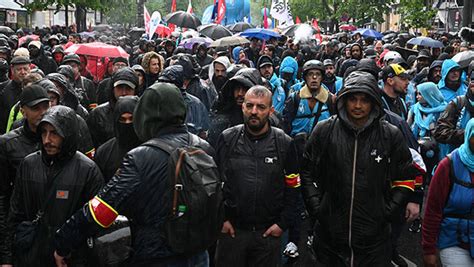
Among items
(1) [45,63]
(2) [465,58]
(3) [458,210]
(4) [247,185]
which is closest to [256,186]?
(4) [247,185]

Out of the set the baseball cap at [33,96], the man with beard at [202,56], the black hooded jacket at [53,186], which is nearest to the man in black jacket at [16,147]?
the baseball cap at [33,96]

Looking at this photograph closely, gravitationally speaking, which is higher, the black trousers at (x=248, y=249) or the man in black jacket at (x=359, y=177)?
the man in black jacket at (x=359, y=177)

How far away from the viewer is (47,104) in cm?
521

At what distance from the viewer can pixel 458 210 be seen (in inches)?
179

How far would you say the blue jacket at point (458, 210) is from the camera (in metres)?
4.49

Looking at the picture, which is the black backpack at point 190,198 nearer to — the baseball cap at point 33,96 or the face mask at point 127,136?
the face mask at point 127,136

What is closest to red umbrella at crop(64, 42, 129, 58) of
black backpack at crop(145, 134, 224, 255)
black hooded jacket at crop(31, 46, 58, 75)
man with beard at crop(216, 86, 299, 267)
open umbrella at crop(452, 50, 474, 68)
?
black hooded jacket at crop(31, 46, 58, 75)

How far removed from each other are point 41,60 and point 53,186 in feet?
28.5

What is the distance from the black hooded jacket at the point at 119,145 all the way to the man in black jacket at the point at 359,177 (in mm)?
1429

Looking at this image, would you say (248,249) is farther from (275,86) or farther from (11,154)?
(275,86)

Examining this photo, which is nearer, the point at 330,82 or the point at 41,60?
the point at 330,82

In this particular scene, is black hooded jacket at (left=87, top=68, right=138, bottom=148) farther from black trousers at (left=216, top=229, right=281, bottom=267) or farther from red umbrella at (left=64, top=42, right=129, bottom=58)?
red umbrella at (left=64, top=42, right=129, bottom=58)

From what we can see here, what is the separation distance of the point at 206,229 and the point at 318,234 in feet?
4.58

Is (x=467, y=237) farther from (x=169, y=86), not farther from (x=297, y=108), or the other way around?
(x=297, y=108)
